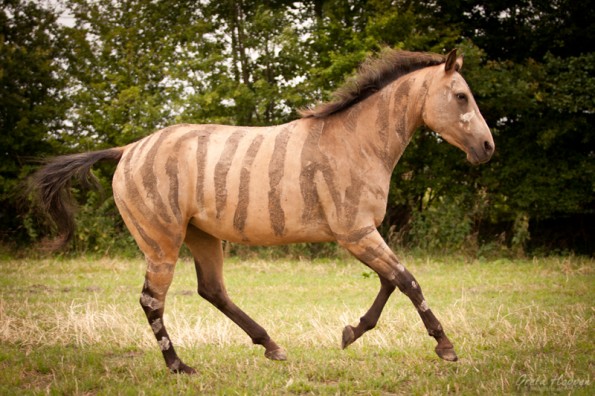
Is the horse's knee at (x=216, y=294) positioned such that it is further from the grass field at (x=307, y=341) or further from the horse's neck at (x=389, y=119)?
the horse's neck at (x=389, y=119)

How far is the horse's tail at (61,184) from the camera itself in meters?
5.78

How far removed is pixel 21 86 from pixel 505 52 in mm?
12499

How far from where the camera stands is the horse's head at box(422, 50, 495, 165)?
5.00 meters

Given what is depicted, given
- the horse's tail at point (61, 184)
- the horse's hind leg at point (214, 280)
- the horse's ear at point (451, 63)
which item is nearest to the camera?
the horse's ear at point (451, 63)

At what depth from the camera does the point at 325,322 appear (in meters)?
7.11

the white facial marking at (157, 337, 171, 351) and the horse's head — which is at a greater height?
the horse's head

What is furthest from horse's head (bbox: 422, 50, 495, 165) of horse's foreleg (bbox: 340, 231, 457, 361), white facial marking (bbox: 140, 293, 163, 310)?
white facial marking (bbox: 140, 293, 163, 310)

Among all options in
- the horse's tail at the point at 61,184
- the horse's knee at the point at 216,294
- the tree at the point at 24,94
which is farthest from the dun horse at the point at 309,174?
the tree at the point at 24,94

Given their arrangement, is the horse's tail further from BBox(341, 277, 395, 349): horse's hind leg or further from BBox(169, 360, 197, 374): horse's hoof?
BBox(341, 277, 395, 349): horse's hind leg

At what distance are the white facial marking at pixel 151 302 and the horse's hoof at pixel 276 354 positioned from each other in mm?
1006

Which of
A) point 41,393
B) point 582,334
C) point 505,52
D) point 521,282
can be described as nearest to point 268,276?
point 521,282

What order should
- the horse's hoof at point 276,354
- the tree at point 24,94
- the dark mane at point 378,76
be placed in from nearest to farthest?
the dark mane at point 378,76 < the horse's hoof at point 276,354 < the tree at point 24,94

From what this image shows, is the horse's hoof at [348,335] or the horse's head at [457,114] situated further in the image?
the horse's hoof at [348,335]

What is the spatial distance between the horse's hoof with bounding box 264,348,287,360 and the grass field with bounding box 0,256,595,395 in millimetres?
80
